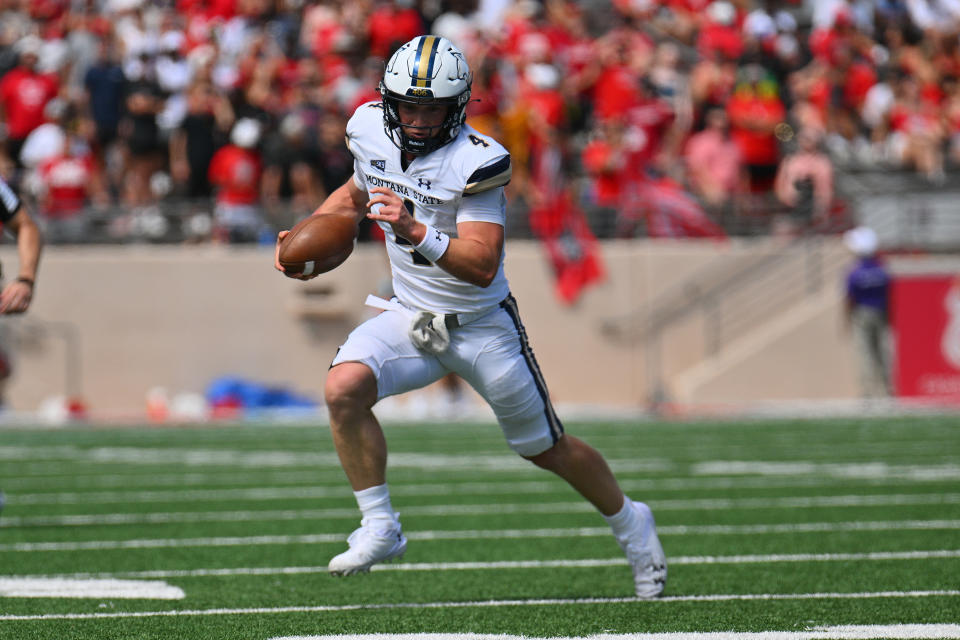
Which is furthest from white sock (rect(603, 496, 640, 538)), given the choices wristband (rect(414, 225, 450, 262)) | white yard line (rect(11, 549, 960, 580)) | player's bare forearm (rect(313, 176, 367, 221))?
player's bare forearm (rect(313, 176, 367, 221))

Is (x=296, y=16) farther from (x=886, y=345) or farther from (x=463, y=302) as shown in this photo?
(x=463, y=302)

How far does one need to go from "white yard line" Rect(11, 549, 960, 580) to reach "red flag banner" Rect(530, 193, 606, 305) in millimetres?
9668

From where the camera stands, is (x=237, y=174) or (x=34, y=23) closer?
(x=237, y=174)

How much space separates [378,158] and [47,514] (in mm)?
3431

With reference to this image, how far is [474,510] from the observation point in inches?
296

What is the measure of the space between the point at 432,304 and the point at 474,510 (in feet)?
9.19

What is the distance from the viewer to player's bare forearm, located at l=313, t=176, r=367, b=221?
502 centimetres

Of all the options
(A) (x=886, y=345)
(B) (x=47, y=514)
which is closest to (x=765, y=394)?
(A) (x=886, y=345)

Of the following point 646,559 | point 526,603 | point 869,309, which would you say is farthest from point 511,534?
point 869,309

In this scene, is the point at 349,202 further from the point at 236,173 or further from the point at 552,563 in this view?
the point at 236,173

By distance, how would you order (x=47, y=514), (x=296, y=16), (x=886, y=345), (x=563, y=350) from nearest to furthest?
1. (x=47, y=514)
2. (x=886, y=345)
3. (x=563, y=350)
4. (x=296, y=16)

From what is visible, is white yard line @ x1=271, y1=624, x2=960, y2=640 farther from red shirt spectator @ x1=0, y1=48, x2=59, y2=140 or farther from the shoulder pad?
red shirt spectator @ x1=0, y1=48, x2=59, y2=140

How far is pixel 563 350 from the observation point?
15.9 m

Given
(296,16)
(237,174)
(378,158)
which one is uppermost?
(378,158)
